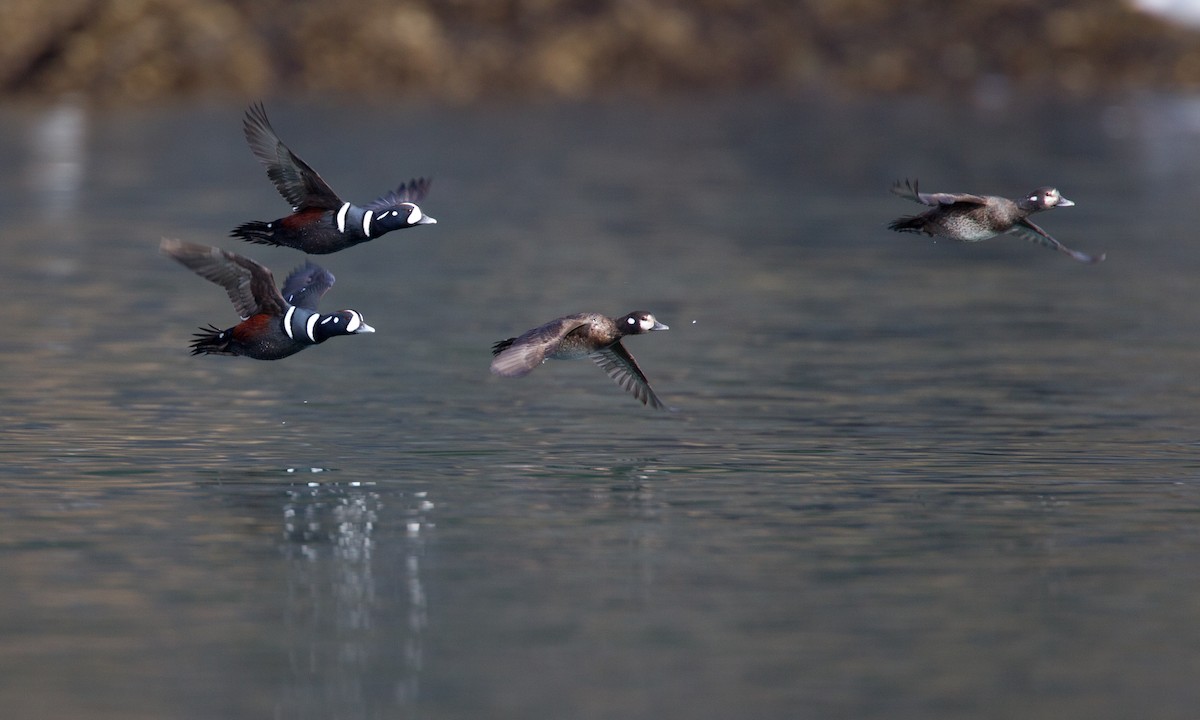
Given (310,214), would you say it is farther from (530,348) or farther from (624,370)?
(624,370)

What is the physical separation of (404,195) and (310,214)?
1076 millimetres

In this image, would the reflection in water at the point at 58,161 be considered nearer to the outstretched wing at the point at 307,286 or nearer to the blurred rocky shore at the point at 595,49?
the blurred rocky shore at the point at 595,49

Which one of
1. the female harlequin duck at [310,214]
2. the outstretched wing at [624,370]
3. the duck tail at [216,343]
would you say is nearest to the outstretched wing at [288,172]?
the female harlequin duck at [310,214]

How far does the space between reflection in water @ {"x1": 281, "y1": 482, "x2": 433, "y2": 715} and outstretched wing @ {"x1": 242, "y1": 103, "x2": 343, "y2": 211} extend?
2522 mm

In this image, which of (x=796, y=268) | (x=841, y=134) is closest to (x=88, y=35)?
(x=841, y=134)

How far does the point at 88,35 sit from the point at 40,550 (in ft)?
239

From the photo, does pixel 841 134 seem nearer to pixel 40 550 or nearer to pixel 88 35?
pixel 88 35

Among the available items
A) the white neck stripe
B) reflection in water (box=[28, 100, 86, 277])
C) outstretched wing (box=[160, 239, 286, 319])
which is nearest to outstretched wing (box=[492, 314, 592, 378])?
the white neck stripe

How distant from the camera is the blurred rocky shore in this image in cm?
8875

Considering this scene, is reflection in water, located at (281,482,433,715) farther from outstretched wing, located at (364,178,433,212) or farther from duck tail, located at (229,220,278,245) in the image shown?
outstretched wing, located at (364,178,433,212)

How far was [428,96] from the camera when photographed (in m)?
93.7

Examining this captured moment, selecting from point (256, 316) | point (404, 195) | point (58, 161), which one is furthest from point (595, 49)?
point (256, 316)

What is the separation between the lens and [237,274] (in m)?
19.7

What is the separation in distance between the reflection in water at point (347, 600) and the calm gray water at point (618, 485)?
41 mm
